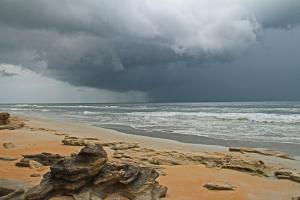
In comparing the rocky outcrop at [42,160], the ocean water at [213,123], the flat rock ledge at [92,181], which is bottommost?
the ocean water at [213,123]

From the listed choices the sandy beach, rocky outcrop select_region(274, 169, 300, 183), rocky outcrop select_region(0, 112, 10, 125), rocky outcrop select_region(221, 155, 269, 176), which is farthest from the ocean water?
rocky outcrop select_region(274, 169, 300, 183)

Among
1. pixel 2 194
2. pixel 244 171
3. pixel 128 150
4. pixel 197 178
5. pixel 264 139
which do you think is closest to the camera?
pixel 2 194

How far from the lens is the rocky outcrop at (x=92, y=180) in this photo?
6152 mm

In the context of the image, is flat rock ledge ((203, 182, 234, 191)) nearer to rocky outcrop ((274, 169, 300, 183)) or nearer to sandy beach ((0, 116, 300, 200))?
sandy beach ((0, 116, 300, 200))

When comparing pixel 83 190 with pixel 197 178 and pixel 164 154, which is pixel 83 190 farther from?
pixel 164 154

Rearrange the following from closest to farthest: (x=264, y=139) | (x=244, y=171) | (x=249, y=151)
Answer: (x=244, y=171) → (x=249, y=151) → (x=264, y=139)

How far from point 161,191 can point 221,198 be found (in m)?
1.14

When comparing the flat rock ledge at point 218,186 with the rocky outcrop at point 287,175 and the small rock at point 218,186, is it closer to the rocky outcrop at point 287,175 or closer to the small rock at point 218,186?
the small rock at point 218,186

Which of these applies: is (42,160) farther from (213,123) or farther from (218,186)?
(213,123)

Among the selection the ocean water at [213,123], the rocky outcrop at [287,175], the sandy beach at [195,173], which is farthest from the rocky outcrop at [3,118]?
the rocky outcrop at [287,175]

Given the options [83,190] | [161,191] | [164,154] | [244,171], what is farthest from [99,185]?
[164,154]

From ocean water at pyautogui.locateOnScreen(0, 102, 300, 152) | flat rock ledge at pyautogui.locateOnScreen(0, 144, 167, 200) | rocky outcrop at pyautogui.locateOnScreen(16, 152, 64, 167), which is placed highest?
flat rock ledge at pyautogui.locateOnScreen(0, 144, 167, 200)

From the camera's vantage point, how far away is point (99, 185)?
636 cm

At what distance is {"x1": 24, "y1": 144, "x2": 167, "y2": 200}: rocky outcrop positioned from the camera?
20.2 feet
